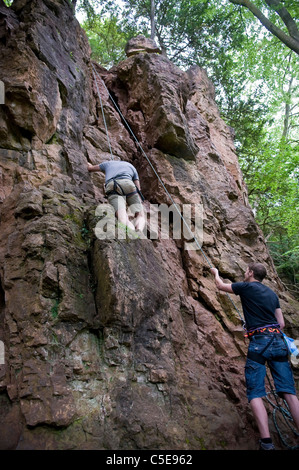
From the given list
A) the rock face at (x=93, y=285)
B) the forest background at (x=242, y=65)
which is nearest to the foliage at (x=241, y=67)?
the forest background at (x=242, y=65)

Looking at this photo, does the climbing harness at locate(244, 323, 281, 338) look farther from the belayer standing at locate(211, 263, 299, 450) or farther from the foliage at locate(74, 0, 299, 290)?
the foliage at locate(74, 0, 299, 290)

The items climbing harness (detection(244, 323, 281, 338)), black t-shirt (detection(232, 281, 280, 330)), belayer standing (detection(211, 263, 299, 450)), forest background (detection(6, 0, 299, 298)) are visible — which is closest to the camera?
belayer standing (detection(211, 263, 299, 450))

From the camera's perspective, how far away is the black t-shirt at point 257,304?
157 inches

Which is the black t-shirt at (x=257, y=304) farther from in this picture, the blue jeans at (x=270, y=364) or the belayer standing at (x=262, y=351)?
the blue jeans at (x=270, y=364)

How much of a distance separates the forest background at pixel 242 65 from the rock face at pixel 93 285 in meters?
6.50

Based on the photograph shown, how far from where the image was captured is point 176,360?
14.2ft

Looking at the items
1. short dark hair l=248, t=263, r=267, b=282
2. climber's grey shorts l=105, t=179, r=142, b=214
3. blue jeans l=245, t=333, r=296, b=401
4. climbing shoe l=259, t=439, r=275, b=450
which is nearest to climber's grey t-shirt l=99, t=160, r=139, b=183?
climber's grey shorts l=105, t=179, r=142, b=214

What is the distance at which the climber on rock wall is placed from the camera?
17.8 feet

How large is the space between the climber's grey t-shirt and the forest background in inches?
344

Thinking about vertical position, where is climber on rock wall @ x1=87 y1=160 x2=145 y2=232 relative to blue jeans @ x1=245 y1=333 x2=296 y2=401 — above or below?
above

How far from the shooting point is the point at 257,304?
4.08 metres

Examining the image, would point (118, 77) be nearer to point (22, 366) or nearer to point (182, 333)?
point (182, 333)

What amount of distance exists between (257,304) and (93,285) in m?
2.35
